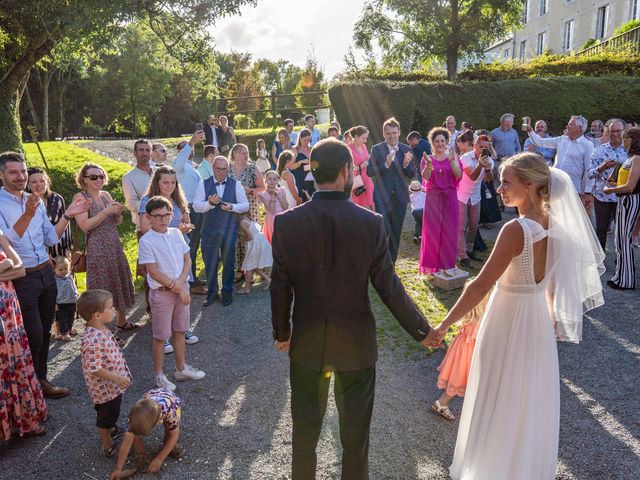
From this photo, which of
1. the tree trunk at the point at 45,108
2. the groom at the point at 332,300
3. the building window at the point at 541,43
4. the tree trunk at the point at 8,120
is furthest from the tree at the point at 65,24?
the building window at the point at 541,43

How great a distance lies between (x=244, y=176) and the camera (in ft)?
26.0

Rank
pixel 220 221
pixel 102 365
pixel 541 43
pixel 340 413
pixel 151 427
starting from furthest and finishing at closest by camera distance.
Result: 1. pixel 541 43
2. pixel 220 221
3. pixel 102 365
4. pixel 151 427
5. pixel 340 413

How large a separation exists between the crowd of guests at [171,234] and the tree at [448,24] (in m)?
15.0

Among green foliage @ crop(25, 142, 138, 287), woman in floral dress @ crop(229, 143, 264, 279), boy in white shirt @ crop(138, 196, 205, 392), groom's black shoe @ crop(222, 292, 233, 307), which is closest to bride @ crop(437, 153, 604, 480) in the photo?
boy in white shirt @ crop(138, 196, 205, 392)

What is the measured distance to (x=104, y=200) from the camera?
222 inches

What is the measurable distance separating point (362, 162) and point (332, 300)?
579 cm

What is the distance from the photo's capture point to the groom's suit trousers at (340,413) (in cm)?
279

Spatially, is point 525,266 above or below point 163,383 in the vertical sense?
above

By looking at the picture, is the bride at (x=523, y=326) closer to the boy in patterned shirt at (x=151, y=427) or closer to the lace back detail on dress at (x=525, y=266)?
the lace back detail on dress at (x=525, y=266)

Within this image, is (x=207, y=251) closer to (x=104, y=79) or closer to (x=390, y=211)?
(x=390, y=211)

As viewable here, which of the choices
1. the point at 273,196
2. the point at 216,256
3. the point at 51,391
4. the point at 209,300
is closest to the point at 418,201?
the point at 273,196

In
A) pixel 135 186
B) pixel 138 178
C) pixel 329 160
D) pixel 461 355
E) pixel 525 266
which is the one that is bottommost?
pixel 461 355

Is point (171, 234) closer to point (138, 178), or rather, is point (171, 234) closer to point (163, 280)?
point (163, 280)

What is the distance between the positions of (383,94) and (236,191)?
11.7m
